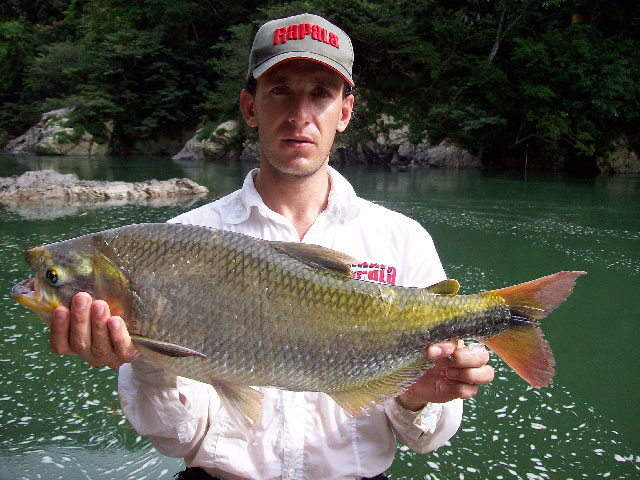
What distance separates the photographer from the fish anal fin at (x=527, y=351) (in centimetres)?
184

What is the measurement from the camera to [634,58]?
73.5 ft

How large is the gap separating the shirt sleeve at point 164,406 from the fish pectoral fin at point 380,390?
580 mm

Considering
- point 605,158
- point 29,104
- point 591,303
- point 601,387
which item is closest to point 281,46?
point 601,387

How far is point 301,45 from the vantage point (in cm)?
234

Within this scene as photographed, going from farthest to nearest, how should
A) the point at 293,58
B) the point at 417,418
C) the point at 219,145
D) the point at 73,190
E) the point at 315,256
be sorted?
the point at 219,145, the point at 73,190, the point at 293,58, the point at 417,418, the point at 315,256

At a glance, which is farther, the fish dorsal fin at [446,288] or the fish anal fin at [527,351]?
the fish dorsal fin at [446,288]

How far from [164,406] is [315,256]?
0.80 meters

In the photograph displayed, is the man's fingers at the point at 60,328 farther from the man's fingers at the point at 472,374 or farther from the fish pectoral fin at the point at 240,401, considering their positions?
the man's fingers at the point at 472,374

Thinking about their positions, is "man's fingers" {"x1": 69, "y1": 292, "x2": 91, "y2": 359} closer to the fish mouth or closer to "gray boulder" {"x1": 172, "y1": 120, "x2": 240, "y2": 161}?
the fish mouth

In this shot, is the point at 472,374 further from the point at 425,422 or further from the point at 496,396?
the point at 496,396

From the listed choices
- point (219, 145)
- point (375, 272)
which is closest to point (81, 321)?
point (375, 272)

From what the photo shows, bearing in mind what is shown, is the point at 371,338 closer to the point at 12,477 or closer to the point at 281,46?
the point at 281,46

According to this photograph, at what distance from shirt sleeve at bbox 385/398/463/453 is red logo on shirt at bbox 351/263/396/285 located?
1.77ft

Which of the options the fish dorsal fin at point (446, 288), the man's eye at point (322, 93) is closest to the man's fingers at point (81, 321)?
the fish dorsal fin at point (446, 288)
